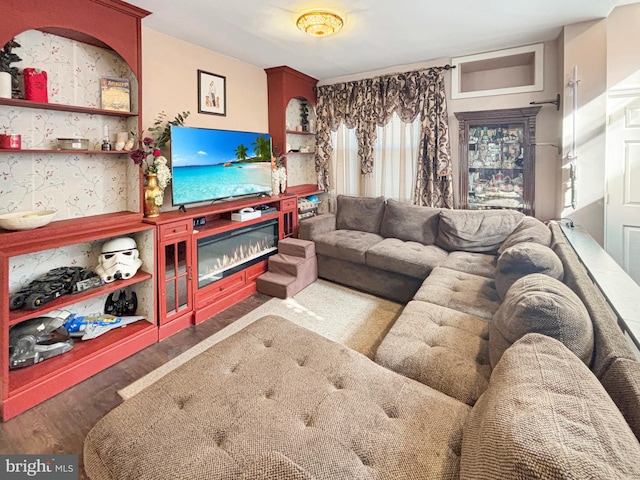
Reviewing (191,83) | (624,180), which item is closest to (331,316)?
(191,83)

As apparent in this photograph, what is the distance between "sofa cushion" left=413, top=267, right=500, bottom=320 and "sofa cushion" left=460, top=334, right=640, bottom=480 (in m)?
1.11

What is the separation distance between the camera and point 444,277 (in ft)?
8.84

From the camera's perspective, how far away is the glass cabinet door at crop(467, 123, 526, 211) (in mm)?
3688

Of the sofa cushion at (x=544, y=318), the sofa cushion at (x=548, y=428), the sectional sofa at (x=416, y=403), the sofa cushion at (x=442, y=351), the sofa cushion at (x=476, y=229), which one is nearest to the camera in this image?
the sofa cushion at (x=548, y=428)

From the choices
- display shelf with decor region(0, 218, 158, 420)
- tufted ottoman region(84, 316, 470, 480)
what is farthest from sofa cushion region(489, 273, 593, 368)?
display shelf with decor region(0, 218, 158, 420)

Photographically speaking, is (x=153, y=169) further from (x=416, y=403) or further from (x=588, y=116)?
(x=588, y=116)

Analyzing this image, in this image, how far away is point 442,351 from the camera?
5.41ft

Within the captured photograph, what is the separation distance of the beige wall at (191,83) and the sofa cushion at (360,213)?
147cm

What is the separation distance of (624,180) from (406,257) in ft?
6.70

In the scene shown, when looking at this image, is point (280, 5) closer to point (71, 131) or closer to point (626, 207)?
point (71, 131)

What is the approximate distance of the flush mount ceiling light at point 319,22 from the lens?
2535 millimetres

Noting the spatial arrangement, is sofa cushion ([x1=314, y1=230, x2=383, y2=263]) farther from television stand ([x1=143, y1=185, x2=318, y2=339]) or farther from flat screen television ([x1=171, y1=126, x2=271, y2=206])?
flat screen television ([x1=171, y1=126, x2=271, y2=206])

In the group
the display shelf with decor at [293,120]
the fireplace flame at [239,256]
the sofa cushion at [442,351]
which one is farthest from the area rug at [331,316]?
the display shelf with decor at [293,120]

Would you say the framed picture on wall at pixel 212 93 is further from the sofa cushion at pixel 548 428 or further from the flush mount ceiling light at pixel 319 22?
the sofa cushion at pixel 548 428
